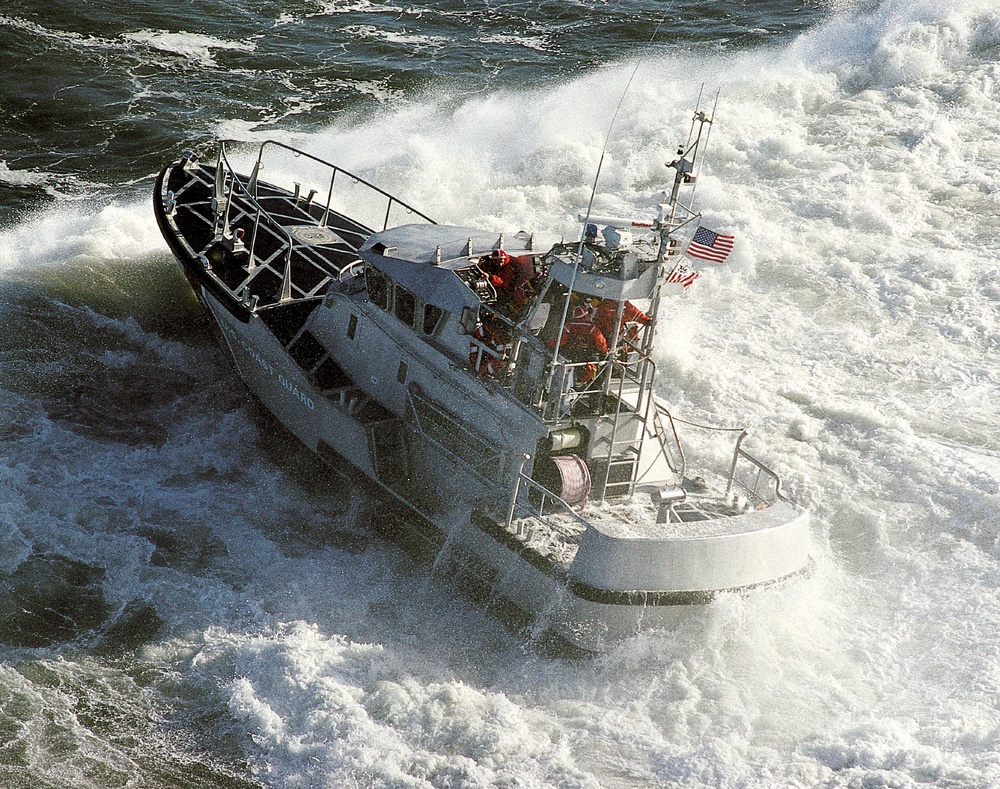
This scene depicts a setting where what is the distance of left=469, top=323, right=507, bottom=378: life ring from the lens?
9969 mm

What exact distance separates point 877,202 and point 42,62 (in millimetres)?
17012

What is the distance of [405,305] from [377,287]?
45 cm

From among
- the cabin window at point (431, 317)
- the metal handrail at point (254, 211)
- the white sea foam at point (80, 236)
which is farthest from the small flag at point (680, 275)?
Answer: the white sea foam at point (80, 236)

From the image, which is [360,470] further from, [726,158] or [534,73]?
[534,73]

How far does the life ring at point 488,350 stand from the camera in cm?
997

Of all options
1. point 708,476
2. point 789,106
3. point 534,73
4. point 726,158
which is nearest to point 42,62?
point 534,73

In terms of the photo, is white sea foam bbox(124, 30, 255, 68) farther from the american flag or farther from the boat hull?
the american flag

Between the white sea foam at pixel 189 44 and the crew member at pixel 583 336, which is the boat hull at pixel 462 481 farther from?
the white sea foam at pixel 189 44

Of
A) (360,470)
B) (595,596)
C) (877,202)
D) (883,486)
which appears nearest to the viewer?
(595,596)

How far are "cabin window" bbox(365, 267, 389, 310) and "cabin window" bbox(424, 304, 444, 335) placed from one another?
59cm

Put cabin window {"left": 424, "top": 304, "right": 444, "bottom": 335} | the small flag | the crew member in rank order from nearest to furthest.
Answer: the small flag, the crew member, cabin window {"left": 424, "top": 304, "right": 444, "bottom": 335}

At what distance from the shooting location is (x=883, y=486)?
1247 cm

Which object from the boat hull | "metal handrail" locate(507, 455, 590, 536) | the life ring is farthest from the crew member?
"metal handrail" locate(507, 455, 590, 536)

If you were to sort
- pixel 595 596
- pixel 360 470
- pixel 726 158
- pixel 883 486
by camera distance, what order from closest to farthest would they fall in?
pixel 595 596
pixel 360 470
pixel 883 486
pixel 726 158
